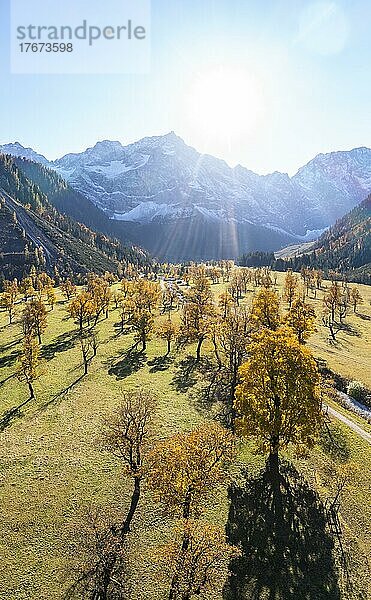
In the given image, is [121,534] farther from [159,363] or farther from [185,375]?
[159,363]

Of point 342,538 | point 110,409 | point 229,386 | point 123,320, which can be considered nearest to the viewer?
point 342,538

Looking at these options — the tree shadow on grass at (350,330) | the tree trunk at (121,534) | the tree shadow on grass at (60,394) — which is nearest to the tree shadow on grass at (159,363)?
the tree shadow on grass at (60,394)

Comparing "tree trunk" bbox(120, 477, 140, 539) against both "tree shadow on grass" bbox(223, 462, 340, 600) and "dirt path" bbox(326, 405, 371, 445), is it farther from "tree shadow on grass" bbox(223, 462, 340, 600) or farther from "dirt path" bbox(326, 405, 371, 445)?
"dirt path" bbox(326, 405, 371, 445)

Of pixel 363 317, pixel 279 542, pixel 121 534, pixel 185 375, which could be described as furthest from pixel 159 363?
pixel 363 317

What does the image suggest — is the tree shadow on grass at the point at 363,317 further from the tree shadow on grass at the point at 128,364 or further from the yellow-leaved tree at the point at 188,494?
the yellow-leaved tree at the point at 188,494

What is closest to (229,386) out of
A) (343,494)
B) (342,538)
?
(343,494)

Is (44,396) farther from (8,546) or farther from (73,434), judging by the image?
(8,546)

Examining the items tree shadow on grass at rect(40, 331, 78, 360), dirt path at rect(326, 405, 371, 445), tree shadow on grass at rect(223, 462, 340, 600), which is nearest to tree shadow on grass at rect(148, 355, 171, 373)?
tree shadow on grass at rect(40, 331, 78, 360)
